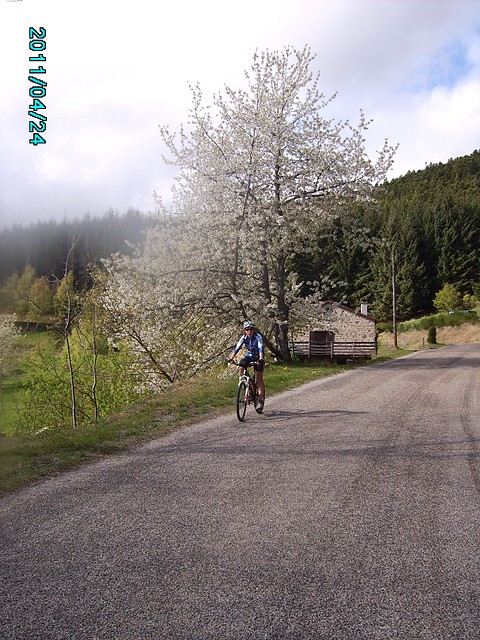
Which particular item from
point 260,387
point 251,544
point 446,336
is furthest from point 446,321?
point 251,544

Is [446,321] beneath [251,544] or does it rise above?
above

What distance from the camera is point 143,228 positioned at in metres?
24.4

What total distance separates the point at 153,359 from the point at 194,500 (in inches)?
672

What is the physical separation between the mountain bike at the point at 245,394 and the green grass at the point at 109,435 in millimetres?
1092

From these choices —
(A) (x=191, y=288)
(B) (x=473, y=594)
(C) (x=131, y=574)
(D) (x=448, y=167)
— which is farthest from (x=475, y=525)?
(D) (x=448, y=167)

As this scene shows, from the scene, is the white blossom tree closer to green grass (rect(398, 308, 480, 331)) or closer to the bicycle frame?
the bicycle frame

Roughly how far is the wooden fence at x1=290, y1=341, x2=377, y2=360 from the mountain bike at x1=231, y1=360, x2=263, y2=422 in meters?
27.3

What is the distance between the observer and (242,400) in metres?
10.5

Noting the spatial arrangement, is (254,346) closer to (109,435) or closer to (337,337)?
(109,435)

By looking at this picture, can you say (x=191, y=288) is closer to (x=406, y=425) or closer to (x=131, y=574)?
(x=406, y=425)

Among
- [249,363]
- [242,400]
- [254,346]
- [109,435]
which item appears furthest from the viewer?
[254,346]

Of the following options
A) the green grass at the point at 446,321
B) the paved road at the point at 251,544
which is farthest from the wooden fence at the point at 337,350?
the paved road at the point at 251,544

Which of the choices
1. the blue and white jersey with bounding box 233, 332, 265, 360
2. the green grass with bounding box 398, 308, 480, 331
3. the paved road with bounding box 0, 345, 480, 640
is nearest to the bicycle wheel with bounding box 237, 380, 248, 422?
the blue and white jersey with bounding box 233, 332, 265, 360

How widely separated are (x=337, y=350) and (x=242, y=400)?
30.9m
